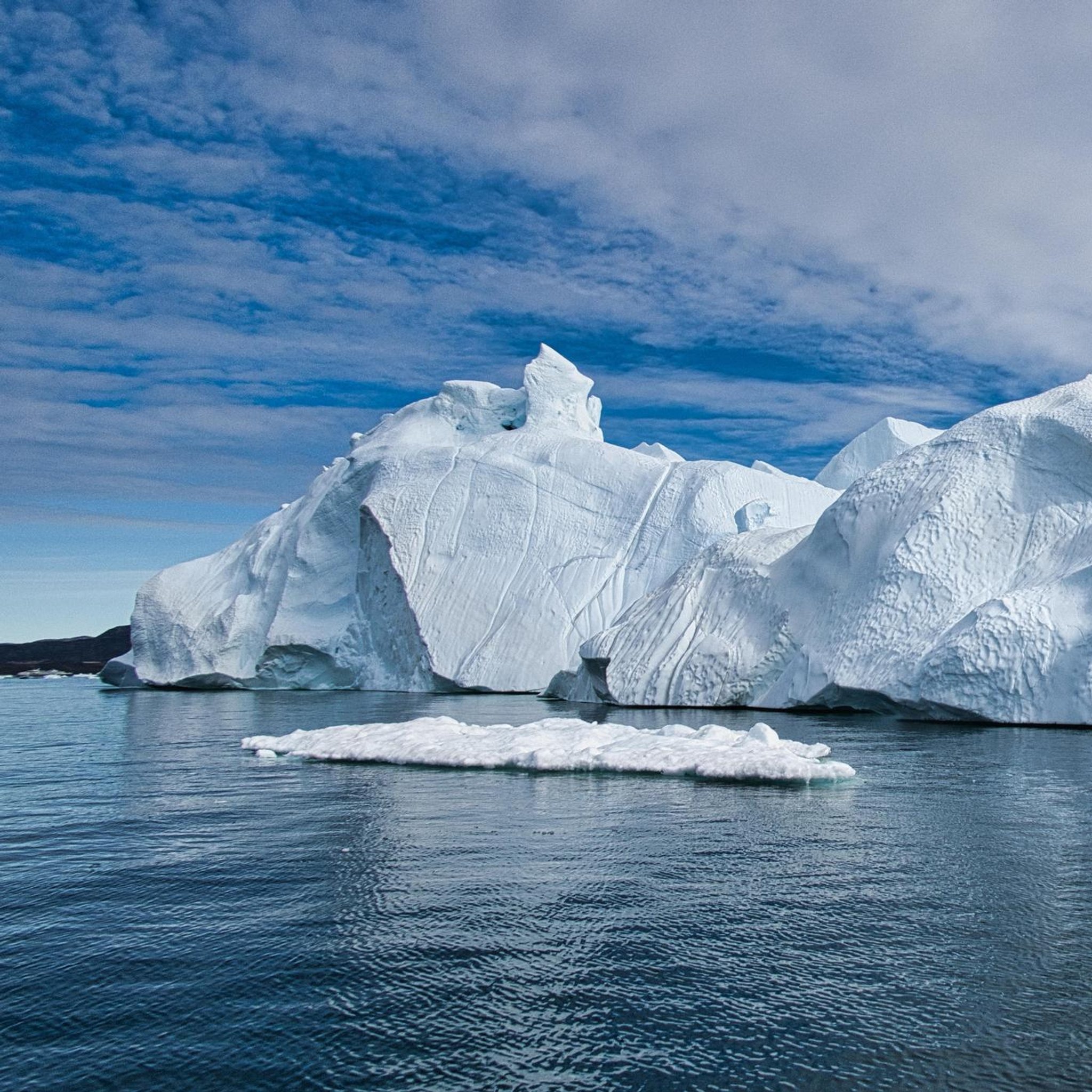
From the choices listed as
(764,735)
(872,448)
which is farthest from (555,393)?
(764,735)

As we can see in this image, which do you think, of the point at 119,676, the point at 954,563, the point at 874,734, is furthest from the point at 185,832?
the point at 119,676

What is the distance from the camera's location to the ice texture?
143 feet

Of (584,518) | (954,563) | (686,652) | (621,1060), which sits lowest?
(621,1060)

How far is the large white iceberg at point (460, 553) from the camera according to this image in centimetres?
3319

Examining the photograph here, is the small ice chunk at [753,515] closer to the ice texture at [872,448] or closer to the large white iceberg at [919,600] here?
the large white iceberg at [919,600]

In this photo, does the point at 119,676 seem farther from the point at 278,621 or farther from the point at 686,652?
the point at 686,652

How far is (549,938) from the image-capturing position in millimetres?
5066

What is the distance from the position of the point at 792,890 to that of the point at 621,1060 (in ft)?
8.23

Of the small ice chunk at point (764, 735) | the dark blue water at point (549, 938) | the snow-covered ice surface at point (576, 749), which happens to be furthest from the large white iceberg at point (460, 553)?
the dark blue water at point (549, 938)

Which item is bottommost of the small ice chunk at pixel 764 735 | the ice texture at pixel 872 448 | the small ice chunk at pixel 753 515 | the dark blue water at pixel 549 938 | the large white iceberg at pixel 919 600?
the dark blue water at pixel 549 938

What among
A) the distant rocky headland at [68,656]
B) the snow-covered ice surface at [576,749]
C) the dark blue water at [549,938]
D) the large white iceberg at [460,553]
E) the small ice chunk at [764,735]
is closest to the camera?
the dark blue water at [549,938]

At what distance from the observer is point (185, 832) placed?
7.89 metres

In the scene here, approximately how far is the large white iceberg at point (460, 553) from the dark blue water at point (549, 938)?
22994 millimetres

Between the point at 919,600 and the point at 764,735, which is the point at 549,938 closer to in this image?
the point at 764,735
